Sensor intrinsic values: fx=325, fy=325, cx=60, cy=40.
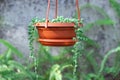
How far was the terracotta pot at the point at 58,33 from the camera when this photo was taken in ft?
9.24

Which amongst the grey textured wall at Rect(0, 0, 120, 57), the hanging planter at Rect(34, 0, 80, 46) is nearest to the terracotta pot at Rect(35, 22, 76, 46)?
the hanging planter at Rect(34, 0, 80, 46)

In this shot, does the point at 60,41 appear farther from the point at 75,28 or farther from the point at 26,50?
the point at 26,50

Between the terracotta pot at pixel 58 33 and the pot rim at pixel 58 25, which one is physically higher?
the pot rim at pixel 58 25

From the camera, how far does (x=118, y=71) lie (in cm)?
436

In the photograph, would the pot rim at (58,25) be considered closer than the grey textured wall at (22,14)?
Yes

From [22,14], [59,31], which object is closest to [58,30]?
[59,31]

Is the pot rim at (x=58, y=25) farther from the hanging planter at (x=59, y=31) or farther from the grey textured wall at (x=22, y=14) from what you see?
the grey textured wall at (x=22, y=14)

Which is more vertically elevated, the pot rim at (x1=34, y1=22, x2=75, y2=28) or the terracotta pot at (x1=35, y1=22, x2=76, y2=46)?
the pot rim at (x1=34, y1=22, x2=75, y2=28)

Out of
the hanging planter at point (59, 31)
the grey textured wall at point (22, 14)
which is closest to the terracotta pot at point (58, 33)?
the hanging planter at point (59, 31)

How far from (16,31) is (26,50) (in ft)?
0.99

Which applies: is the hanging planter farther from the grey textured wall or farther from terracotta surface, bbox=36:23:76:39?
the grey textured wall

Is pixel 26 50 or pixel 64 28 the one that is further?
pixel 26 50

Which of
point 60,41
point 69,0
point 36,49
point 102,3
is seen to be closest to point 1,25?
point 36,49

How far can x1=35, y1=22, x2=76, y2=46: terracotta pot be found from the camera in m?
2.82
